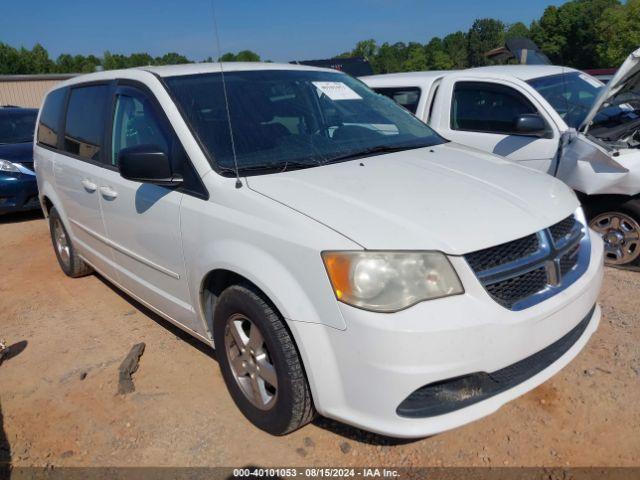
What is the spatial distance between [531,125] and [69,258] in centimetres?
433

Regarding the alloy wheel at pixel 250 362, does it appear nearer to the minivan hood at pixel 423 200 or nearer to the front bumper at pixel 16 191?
the minivan hood at pixel 423 200

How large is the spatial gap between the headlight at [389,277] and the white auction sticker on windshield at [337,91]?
172cm

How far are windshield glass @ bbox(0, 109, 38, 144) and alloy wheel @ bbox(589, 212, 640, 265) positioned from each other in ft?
27.0

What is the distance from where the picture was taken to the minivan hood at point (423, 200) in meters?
2.12

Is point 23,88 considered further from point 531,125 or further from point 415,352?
point 415,352

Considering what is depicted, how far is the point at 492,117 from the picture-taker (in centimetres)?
527

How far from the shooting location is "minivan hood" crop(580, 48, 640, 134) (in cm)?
417

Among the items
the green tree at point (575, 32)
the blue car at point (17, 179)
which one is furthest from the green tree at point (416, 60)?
the blue car at point (17, 179)

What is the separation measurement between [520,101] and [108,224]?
12.6 feet

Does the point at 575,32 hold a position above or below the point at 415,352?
above

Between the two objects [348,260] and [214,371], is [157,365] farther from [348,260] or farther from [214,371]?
[348,260]

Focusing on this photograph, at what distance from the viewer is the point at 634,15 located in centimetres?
2939

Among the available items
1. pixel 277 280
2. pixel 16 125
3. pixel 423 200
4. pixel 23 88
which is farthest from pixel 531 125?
pixel 23 88

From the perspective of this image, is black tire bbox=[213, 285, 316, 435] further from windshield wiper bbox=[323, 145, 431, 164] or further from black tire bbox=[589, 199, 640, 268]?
black tire bbox=[589, 199, 640, 268]
